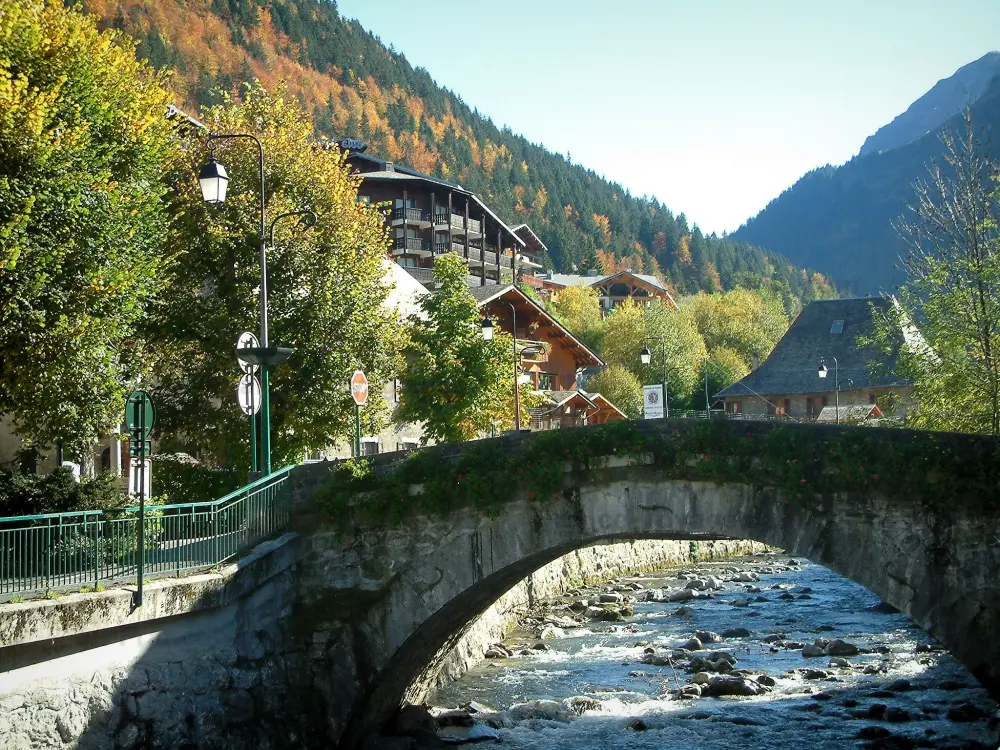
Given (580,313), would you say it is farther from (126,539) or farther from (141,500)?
(141,500)

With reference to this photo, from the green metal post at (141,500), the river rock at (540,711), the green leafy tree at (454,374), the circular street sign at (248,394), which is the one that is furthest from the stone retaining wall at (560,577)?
the green metal post at (141,500)

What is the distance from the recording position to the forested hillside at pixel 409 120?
151 m

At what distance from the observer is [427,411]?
115ft

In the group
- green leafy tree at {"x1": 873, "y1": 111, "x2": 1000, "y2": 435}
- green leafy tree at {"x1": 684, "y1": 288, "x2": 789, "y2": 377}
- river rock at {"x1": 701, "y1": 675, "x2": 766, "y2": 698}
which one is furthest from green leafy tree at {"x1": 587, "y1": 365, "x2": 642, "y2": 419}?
river rock at {"x1": 701, "y1": 675, "x2": 766, "y2": 698}

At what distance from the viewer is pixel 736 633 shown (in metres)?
27.9

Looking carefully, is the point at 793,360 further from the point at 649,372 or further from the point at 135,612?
the point at 135,612

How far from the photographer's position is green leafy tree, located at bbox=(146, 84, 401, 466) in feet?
87.9

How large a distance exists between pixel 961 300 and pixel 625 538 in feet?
28.1

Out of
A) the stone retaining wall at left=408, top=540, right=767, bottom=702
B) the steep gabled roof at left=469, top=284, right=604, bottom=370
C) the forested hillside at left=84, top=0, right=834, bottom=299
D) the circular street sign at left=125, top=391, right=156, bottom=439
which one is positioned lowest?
the stone retaining wall at left=408, top=540, right=767, bottom=702

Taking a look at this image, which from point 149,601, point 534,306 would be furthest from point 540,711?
point 534,306

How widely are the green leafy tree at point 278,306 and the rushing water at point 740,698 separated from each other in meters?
7.86

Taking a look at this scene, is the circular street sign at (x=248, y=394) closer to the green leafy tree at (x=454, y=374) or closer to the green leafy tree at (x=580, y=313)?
the green leafy tree at (x=454, y=374)

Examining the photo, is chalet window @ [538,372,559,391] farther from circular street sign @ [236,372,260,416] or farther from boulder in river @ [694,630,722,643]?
circular street sign @ [236,372,260,416]

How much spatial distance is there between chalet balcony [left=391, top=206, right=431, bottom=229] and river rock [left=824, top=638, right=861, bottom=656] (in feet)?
193
